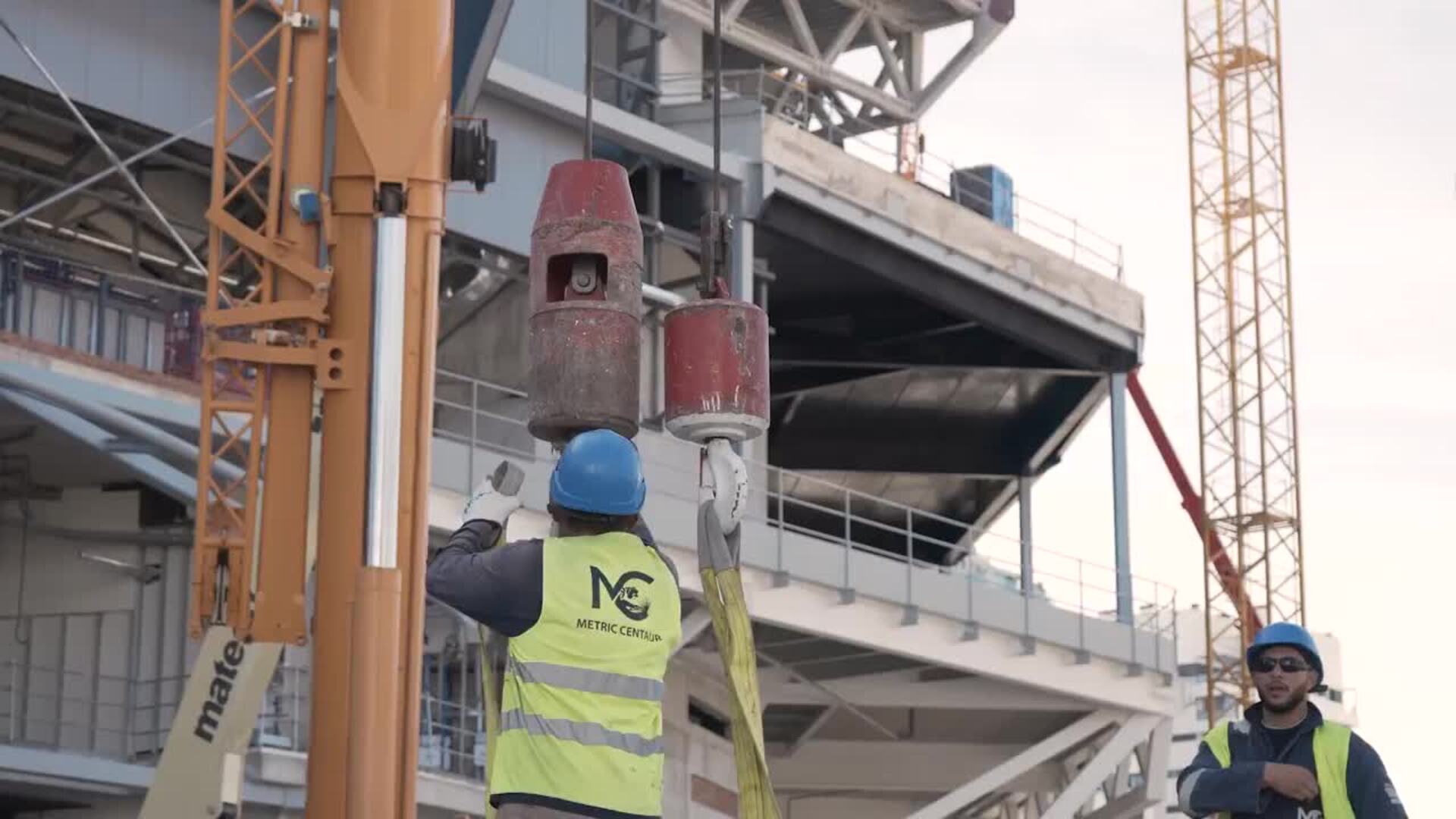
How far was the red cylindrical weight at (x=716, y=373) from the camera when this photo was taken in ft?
39.3

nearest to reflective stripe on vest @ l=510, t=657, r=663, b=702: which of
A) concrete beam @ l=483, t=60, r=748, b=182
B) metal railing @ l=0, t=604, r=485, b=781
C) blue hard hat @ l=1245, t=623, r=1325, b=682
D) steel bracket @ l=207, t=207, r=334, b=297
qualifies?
blue hard hat @ l=1245, t=623, r=1325, b=682

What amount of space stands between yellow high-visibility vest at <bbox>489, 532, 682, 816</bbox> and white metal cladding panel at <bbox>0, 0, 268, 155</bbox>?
2183 cm

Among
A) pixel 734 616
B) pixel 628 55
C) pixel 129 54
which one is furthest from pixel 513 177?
pixel 734 616

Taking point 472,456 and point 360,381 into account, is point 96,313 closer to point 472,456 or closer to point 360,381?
point 472,456

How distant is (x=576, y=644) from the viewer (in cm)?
908

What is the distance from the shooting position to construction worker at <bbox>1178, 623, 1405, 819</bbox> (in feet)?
30.5

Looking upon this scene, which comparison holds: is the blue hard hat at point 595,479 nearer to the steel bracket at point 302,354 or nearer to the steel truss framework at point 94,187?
the steel bracket at point 302,354

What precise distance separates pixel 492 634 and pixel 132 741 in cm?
2083

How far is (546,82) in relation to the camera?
3481 centimetres

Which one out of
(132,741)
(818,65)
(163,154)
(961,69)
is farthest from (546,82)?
(961,69)

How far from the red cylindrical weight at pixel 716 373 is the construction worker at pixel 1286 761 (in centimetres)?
319

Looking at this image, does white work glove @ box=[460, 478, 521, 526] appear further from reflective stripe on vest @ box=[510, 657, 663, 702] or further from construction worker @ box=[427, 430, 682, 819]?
reflective stripe on vest @ box=[510, 657, 663, 702]

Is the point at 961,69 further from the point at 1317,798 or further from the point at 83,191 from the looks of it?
the point at 1317,798

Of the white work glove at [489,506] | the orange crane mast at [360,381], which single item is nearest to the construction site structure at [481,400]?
the orange crane mast at [360,381]
